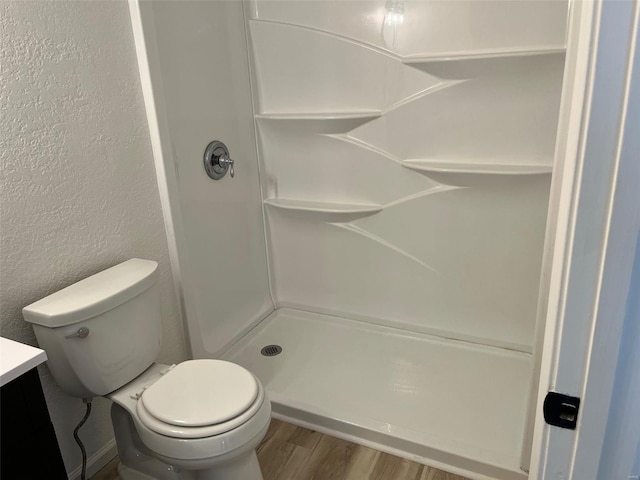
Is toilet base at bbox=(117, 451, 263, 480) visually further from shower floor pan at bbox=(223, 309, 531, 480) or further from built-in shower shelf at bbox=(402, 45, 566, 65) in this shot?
built-in shower shelf at bbox=(402, 45, 566, 65)

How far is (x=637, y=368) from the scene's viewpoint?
0.55 m

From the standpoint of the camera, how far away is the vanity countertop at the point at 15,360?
948 mm

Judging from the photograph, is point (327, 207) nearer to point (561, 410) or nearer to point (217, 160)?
point (217, 160)

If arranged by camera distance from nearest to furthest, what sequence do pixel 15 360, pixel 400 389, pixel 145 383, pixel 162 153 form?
pixel 15 360 < pixel 145 383 < pixel 162 153 < pixel 400 389

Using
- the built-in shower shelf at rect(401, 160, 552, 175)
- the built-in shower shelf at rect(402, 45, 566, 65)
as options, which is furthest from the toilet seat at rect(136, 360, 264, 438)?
the built-in shower shelf at rect(402, 45, 566, 65)

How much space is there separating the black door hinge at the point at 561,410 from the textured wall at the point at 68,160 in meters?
1.41

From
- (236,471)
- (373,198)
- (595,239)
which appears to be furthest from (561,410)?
(373,198)

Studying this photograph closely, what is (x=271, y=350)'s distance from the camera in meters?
2.34

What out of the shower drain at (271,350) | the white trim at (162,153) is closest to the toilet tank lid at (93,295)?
the white trim at (162,153)

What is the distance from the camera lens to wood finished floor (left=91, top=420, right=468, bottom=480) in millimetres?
1663

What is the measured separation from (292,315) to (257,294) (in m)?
0.24

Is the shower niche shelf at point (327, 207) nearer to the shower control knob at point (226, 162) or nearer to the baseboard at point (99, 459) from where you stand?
the shower control knob at point (226, 162)

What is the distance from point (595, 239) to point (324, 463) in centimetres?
148

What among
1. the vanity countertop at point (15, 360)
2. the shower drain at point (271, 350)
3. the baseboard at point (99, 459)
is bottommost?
the baseboard at point (99, 459)
